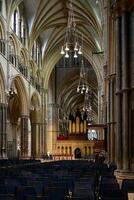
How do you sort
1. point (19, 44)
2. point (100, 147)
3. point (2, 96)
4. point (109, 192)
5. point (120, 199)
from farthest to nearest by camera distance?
point (19, 44) < point (2, 96) < point (100, 147) < point (109, 192) < point (120, 199)

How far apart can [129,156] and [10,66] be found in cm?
2565

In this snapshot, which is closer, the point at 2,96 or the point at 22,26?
the point at 2,96

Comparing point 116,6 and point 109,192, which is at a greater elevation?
point 116,6

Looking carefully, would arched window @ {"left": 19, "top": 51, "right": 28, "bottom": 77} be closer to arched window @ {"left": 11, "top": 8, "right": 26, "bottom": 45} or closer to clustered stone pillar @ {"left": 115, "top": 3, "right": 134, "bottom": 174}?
arched window @ {"left": 11, "top": 8, "right": 26, "bottom": 45}

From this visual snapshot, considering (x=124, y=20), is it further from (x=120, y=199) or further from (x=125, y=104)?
(x=120, y=199)

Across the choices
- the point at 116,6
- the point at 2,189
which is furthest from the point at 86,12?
the point at 2,189

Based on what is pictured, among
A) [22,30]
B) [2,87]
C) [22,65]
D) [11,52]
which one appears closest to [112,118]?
[2,87]

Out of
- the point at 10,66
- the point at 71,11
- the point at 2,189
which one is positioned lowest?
the point at 2,189

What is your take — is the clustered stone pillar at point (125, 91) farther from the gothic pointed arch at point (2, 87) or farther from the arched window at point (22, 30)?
the arched window at point (22, 30)

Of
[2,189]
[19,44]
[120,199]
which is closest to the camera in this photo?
[120,199]

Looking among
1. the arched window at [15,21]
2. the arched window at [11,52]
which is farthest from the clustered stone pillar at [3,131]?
the arched window at [15,21]

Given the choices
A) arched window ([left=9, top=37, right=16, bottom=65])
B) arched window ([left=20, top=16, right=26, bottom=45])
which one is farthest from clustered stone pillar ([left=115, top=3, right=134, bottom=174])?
arched window ([left=20, top=16, right=26, bottom=45])

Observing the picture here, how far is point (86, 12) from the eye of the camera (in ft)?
160

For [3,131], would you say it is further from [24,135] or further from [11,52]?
[24,135]
